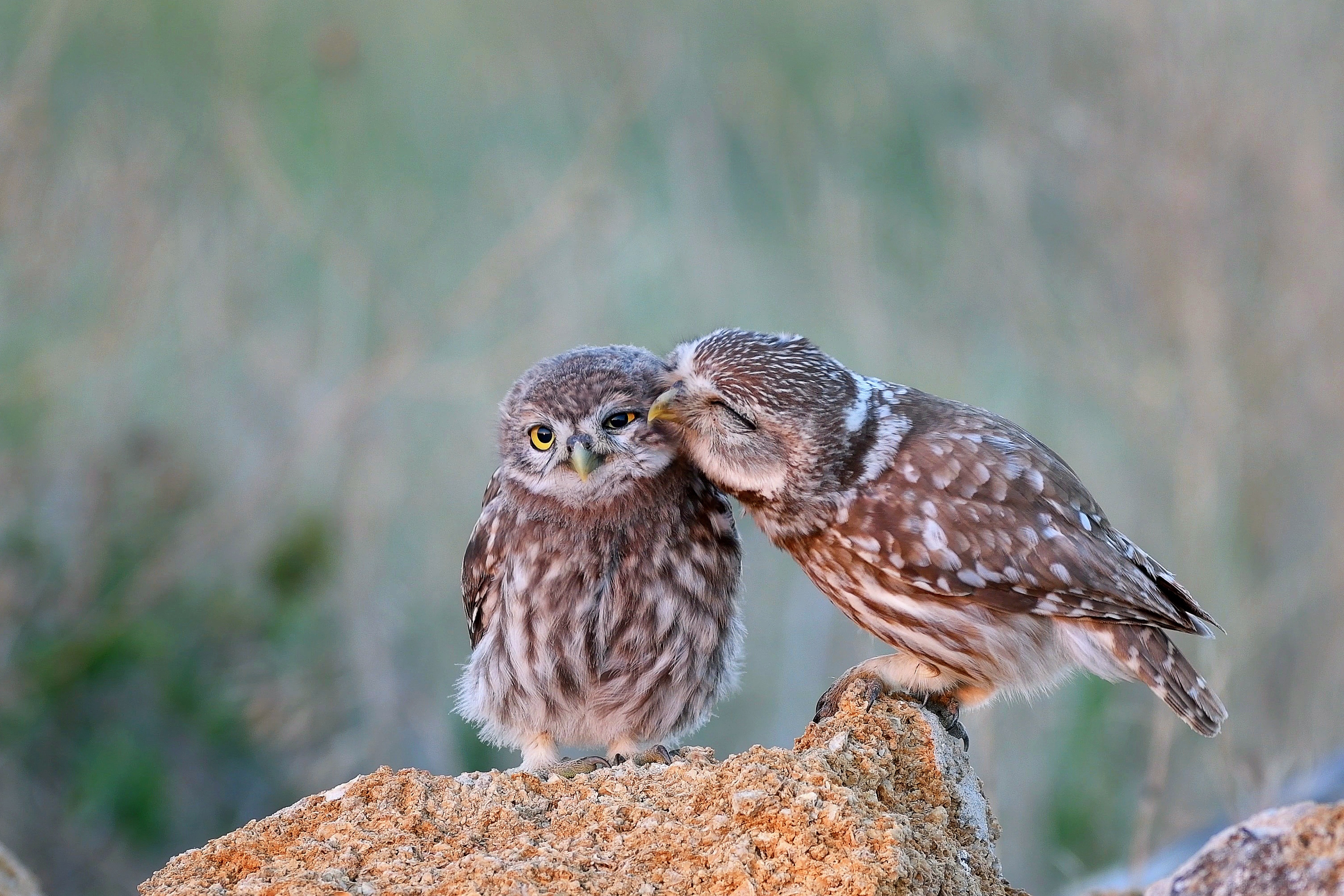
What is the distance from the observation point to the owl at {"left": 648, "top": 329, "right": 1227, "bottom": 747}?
3.24 m

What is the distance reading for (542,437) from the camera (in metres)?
3.76

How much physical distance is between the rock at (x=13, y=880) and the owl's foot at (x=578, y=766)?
3.99ft

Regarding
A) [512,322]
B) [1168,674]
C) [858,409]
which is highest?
[512,322]

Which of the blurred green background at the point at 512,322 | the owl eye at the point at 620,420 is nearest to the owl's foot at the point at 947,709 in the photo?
the owl eye at the point at 620,420

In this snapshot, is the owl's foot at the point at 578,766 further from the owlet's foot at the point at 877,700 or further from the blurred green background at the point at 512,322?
the blurred green background at the point at 512,322

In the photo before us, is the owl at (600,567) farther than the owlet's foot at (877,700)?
Yes

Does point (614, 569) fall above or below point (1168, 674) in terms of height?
above

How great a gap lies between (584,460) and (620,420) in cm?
19

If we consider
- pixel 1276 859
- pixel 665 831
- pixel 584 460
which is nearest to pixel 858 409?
pixel 584 460

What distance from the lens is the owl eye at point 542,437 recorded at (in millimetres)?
3734

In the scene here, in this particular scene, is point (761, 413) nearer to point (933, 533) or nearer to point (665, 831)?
point (933, 533)

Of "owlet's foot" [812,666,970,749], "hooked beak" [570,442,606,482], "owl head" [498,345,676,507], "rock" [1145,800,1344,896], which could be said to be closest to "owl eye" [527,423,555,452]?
"owl head" [498,345,676,507]

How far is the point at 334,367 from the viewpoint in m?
7.09

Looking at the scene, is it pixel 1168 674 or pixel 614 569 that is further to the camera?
pixel 614 569
